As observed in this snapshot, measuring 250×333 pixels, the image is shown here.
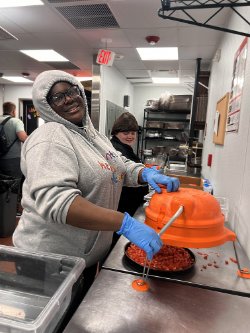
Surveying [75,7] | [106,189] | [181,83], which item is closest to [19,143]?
[75,7]

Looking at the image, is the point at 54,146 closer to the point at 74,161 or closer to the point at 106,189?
the point at 74,161

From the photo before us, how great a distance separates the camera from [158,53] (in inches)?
153

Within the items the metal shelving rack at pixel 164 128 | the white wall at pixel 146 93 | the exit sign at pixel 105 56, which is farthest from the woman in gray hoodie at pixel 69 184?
the white wall at pixel 146 93

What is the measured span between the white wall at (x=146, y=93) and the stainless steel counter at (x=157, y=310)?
237 inches

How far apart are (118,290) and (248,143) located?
38.5 inches

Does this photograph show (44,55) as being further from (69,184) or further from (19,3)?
(69,184)

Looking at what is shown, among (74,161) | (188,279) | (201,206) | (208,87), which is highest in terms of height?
(208,87)

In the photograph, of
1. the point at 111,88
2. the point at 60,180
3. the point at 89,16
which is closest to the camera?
the point at 60,180

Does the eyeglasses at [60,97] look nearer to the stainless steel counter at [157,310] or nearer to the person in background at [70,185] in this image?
the person in background at [70,185]

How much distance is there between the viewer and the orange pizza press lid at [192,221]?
34.3 inches

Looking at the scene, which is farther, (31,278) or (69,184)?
(31,278)

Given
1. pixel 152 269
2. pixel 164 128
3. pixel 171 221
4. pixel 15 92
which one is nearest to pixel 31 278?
pixel 152 269

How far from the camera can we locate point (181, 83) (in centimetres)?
600

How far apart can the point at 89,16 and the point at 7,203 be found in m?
2.31
